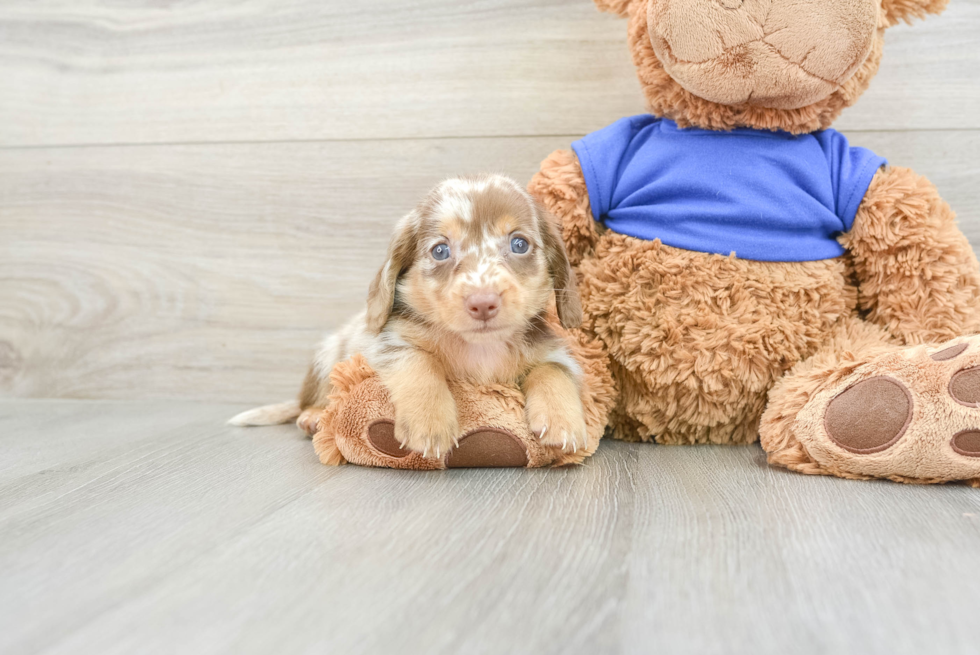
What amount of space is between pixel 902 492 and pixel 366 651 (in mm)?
1146

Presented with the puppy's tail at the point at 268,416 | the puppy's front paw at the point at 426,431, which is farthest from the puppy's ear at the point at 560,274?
the puppy's tail at the point at 268,416

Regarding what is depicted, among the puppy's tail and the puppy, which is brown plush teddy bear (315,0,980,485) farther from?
the puppy's tail

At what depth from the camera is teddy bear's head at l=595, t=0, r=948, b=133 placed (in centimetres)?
163

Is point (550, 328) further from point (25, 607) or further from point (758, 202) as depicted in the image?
point (25, 607)

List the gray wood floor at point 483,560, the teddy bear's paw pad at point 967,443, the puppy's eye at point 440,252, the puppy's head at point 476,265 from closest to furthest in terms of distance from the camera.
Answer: the gray wood floor at point 483,560 → the teddy bear's paw pad at point 967,443 → the puppy's head at point 476,265 → the puppy's eye at point 440,252

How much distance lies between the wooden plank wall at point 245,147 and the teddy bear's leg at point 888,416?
997 mm

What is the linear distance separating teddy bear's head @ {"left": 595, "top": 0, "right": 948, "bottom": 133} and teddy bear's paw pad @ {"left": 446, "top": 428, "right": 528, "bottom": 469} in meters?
0.93

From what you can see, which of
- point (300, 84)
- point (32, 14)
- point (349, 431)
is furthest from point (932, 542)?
point (32, 14)

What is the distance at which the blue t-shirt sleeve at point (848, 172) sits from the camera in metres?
1.84

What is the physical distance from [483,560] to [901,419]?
942mm

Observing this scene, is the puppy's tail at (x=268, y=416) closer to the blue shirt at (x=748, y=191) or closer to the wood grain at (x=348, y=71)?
the wood grain at (x=348, y=71)

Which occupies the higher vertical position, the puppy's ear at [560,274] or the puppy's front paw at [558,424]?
the puppy's ear at [560,274]

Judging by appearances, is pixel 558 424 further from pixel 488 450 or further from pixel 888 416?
pixel 888 416

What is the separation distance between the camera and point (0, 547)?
48.4 inches
